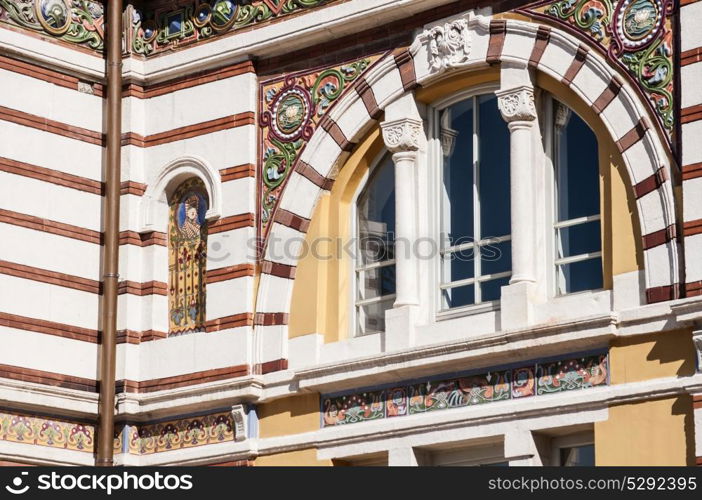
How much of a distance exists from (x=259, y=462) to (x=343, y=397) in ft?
2.98

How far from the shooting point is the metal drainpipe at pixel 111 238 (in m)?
16.5

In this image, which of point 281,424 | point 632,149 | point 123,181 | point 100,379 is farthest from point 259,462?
point 632,149

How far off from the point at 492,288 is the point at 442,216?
2.48 feet

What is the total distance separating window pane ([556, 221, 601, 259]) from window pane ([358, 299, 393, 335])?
5.21 feet

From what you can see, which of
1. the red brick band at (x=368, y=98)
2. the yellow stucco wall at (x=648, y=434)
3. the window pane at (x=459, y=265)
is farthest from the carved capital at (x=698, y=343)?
the red brick band at (x=368, y=98)

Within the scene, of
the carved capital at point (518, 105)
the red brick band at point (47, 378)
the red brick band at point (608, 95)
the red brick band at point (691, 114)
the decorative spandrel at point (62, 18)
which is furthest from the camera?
the decorative spandrel at point (62, 18)

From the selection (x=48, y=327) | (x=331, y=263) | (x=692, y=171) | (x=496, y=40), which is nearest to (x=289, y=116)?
(x=331, y=263)

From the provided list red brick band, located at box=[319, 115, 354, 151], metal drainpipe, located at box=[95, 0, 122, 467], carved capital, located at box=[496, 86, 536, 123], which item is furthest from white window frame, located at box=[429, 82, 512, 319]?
metal drainpipe, located at box=[95, 0, 122, 467]

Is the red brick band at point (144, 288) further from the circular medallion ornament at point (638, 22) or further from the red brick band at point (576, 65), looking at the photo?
the circular medallion ornament at point (638, 22)

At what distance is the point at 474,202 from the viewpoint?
15594 mm

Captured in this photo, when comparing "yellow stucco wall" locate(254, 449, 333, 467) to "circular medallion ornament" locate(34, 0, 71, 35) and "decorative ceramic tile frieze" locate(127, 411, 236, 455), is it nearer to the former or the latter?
"decorative ceramic tile frieze" locate(127, 411, 236, 455)

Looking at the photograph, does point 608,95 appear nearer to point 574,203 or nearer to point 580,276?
point 574,203

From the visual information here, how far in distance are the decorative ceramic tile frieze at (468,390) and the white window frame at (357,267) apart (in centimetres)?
60

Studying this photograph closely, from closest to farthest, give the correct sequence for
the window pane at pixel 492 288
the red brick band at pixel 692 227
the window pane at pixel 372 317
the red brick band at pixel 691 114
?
the red brick band at pixel 692 227
the red brick band at pixel 691 114
the window pane at pixel 492 288
the window pane at pixel 372 317
